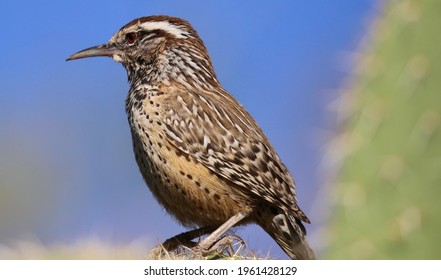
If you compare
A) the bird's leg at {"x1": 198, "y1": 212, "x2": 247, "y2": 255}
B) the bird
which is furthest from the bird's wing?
the bird's leg at {"x1": 198, "y1": 212, "x2": 247, "y2": 255}

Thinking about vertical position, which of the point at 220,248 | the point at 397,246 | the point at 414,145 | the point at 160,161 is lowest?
the point at 397,246

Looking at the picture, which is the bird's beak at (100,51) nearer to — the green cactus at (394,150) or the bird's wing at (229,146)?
the bird's wing at (229,146)

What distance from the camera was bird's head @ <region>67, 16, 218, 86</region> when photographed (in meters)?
3.62

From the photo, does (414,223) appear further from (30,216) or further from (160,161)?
(30,216)

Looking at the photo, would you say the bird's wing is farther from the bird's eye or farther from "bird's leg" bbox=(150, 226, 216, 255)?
the bird's eye

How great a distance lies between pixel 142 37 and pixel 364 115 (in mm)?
2373

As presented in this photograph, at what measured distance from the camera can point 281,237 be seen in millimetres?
3268

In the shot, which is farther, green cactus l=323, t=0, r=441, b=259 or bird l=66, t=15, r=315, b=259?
bird l=66, t=15, r=315, b=259

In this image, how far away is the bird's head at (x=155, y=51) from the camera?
3.62 metres

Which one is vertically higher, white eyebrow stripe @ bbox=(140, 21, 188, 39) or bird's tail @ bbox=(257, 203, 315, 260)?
white eyebrow stripe @ bbox=(140, 21, 188, 39)

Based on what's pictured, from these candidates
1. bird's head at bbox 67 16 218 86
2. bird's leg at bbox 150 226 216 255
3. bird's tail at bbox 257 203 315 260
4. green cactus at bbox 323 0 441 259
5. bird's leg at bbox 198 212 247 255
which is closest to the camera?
green cactus at bbox 323 0 441 259

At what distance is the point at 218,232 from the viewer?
3053 millimetres

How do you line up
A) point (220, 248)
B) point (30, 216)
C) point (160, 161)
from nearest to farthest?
1. point (220, 248)
2. point (160, 161)
3. point (30, 216)
